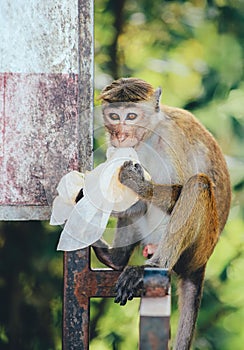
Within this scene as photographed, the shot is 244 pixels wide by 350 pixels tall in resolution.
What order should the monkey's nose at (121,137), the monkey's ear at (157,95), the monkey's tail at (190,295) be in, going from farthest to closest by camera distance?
the monkey's tail at (190,295), the monkey's ear at (157,95), the monkey's nose at (121,137)

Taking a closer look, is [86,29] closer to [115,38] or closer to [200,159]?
[200,159]

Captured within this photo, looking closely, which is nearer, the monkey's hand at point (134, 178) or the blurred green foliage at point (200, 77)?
the monkey's hand at point (134, 178)

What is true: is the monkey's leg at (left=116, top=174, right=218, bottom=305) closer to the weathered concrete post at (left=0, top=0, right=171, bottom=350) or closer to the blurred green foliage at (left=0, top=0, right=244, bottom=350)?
the weathered concrete post at (left=0, top=0, right=171, bottom=350)

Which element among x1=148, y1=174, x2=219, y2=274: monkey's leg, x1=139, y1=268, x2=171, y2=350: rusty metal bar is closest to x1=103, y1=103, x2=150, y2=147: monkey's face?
Answer: x1=148, y1=174, x2=219, y2=274: monkey's leg

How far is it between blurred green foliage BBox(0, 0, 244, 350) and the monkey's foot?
1892 millimetres

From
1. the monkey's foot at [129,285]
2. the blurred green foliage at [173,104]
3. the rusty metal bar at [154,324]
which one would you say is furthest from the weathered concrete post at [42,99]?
the blurred green foliage at [173,104]

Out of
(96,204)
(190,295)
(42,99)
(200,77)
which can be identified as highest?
(42,99)

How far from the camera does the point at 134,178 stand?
3.39 metres

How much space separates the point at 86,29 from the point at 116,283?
41.5 inches

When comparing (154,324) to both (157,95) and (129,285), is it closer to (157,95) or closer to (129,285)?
(129,285)

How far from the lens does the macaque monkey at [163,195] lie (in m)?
3.48

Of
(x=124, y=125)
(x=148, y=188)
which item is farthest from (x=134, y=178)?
(x=124, y=125)

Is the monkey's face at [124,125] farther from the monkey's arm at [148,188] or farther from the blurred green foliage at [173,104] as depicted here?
the blurred green foliage at [173,104]

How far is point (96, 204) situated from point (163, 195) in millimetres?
274
